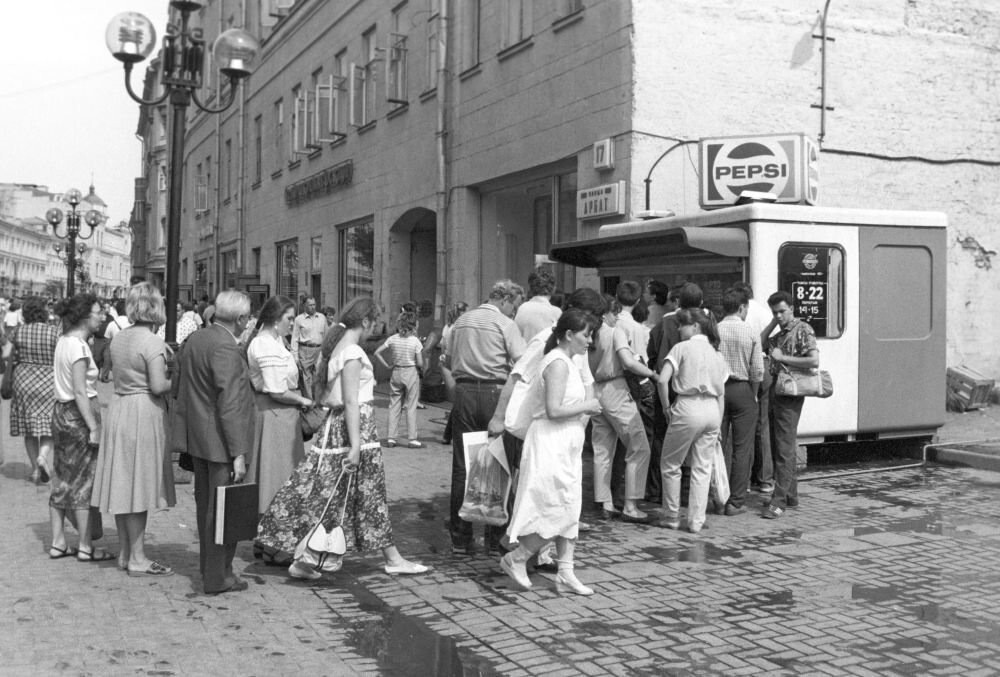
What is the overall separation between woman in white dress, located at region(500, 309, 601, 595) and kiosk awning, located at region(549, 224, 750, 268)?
143 inches

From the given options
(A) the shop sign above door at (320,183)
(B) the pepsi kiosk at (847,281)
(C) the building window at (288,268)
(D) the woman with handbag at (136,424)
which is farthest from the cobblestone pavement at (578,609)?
(C) the building window at (288,268)

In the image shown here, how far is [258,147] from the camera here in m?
32.5

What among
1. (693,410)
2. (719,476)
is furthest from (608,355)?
(719,476)

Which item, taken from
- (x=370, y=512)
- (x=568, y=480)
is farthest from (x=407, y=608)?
(x=568, y=480)

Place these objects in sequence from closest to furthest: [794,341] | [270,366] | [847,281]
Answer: [270,366]
[794,341]
[847,281]

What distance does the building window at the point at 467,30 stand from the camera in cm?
1775

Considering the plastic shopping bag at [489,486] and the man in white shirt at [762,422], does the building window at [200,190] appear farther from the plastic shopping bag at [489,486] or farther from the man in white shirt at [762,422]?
the plastic shopping bag at [489,486]

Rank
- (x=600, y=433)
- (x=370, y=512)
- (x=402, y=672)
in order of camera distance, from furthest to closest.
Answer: (x=600, y=433) → (x=370, y=512) → (x=402, y=672)

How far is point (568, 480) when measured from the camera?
20.1ft

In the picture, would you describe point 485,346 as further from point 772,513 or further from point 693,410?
point 772,513

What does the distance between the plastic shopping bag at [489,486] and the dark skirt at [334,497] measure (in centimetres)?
55

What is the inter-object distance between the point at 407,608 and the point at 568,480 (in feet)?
3.69

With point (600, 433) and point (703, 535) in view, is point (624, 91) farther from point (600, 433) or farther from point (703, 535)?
point (703, 535)

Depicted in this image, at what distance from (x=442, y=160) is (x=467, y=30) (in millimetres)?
2136
